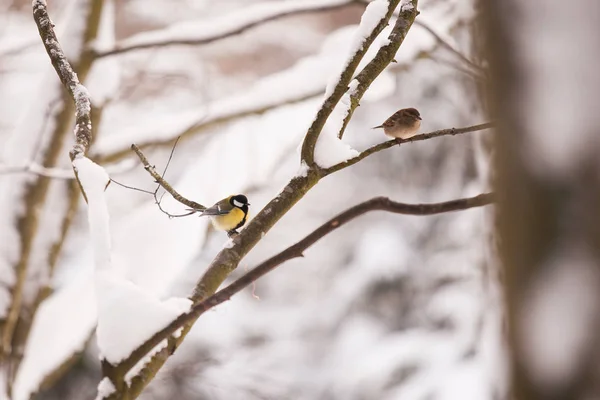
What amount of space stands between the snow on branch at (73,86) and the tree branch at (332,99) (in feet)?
1.73

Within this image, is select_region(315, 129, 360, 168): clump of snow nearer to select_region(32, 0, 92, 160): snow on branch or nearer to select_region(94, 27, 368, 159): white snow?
select_region(32, 0, 92, 160): snow on branch

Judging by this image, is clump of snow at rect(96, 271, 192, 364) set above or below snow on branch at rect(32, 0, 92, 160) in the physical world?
below

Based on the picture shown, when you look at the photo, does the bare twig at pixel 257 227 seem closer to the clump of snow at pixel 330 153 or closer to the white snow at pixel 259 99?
the clump of snow at pixel 330 153

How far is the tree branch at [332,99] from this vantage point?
146cm

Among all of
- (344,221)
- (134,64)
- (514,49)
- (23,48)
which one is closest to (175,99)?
(134,64)

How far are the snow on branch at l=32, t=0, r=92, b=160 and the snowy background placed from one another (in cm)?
124

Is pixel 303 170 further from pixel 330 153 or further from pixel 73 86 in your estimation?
pixel 73 86

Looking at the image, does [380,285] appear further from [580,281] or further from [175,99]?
[580,281]

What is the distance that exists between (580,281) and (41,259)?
3.24 metres

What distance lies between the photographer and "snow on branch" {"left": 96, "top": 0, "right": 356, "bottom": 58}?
3.14 metres

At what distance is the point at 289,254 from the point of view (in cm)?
120

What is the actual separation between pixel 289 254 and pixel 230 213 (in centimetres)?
70

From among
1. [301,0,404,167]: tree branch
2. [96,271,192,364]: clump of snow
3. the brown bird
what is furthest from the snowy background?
[96,271,192,364]: clump of snow

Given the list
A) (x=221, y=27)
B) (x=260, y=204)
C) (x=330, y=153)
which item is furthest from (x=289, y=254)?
(x=260, y=204)
